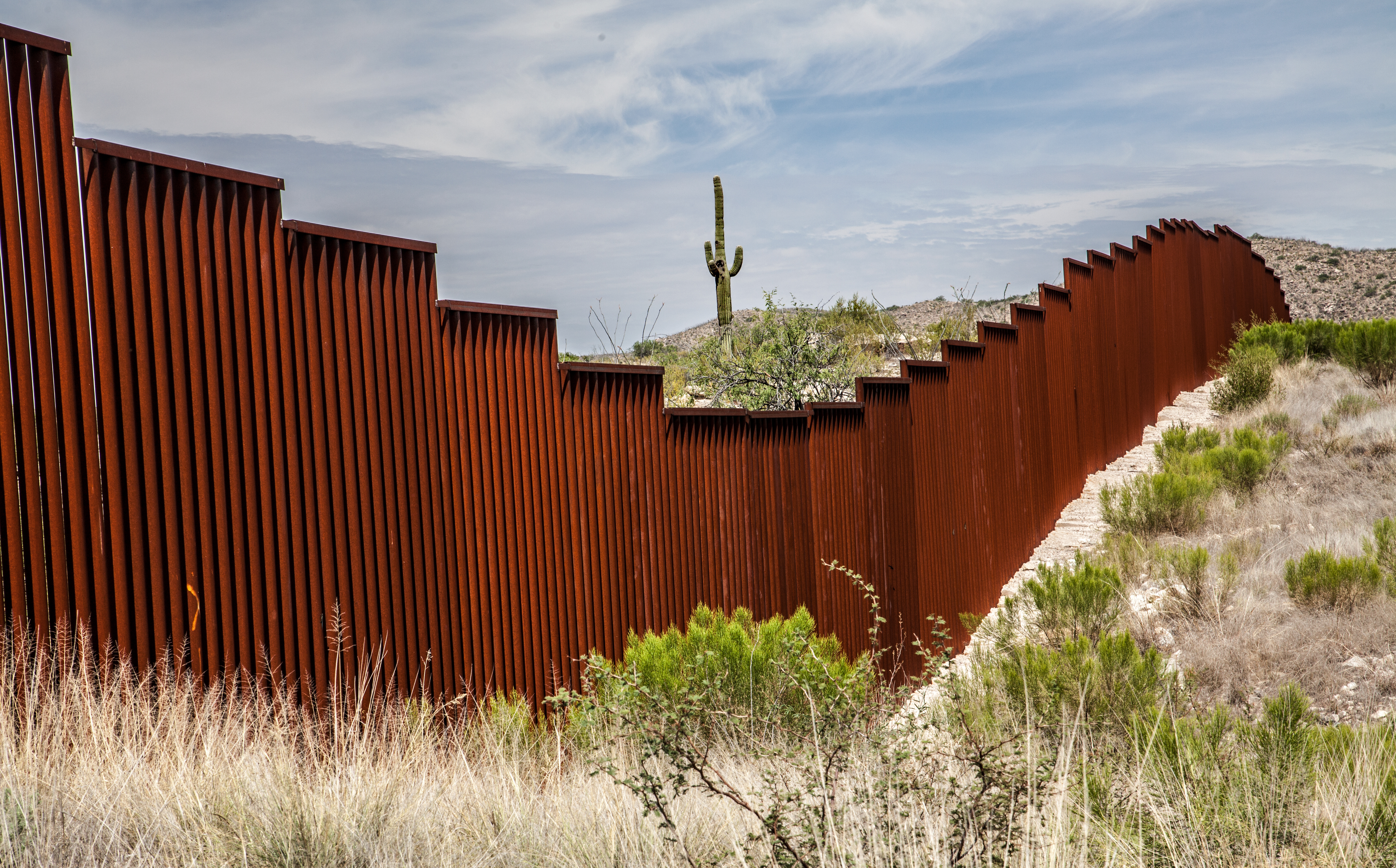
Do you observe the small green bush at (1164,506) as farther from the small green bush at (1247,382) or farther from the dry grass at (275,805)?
the dry grass at (275,805)

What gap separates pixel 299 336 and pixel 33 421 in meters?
1.33

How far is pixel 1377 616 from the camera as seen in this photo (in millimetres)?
7551

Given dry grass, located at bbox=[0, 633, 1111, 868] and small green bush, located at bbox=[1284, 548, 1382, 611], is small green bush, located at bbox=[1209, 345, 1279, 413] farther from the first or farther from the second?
dry grass, located at bbox=[0, 633, 1111, 868]

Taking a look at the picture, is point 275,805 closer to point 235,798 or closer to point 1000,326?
point 235,798

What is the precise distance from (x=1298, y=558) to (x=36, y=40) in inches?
416

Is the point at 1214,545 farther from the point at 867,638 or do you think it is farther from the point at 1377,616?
the point at 867,638

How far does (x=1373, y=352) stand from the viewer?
58.1 ft

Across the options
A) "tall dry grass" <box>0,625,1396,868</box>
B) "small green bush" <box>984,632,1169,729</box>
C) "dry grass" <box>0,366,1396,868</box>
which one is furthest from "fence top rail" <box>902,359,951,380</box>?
"tall dry grass" <box>0,625,1396,868</box>

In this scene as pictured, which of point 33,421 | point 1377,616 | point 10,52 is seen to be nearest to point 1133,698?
point 1377,616

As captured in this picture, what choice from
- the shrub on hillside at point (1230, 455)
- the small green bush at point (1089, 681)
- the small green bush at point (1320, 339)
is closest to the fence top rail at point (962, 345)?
the shrub on hillside at point (1230, 455)

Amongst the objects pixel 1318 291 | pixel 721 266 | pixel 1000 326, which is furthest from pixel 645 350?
pixel 1318 291

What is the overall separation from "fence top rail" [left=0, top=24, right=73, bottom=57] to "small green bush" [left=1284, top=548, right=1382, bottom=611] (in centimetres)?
916

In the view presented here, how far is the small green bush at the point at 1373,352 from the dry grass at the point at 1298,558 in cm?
194

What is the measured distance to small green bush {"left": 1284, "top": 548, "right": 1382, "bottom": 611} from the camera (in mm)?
7938
